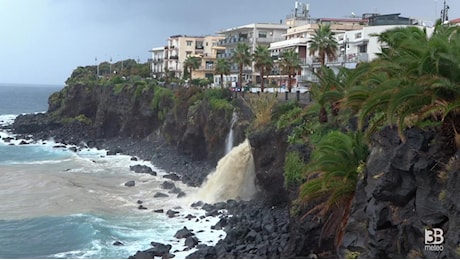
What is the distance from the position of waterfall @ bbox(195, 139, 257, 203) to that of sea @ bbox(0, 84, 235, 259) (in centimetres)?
67

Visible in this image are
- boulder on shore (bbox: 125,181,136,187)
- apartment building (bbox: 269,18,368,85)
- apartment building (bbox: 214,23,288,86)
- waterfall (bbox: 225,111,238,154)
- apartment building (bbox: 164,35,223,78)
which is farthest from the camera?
apartment building (bbox: 164,35,223,78)

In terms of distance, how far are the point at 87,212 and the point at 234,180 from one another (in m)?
9.99

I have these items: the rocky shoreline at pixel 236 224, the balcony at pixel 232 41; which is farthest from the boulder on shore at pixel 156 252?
the balcony at pixel 232 41

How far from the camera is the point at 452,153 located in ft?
41.3

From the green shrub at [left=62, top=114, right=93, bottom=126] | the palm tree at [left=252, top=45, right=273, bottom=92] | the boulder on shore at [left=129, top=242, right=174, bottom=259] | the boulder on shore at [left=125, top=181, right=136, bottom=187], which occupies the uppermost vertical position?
the palm tree at [left=252, top=45, right=273, bottom=92]

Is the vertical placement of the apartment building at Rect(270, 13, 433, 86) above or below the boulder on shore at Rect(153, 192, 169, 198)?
above

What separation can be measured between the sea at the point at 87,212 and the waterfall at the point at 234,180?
0.67 meters

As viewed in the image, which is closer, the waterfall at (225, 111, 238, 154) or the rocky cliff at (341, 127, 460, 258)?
the rocky cliff at (341, 127, 460, 258)

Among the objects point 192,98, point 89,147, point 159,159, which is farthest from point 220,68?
point 89,147

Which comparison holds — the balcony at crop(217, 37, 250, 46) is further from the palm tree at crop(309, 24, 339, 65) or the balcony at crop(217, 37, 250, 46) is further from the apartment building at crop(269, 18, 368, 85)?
the palm tree at crop(309, 24, 339, 65)

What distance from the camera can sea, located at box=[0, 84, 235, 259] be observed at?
2675 cm

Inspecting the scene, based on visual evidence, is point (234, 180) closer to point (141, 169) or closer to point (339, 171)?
point (141, 169)

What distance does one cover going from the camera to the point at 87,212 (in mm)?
33812

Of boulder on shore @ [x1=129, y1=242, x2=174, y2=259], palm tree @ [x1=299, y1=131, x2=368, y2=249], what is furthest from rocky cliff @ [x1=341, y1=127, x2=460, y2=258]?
boulder on shore @ [x1=129, y1=242, x2=174, y2=259]
